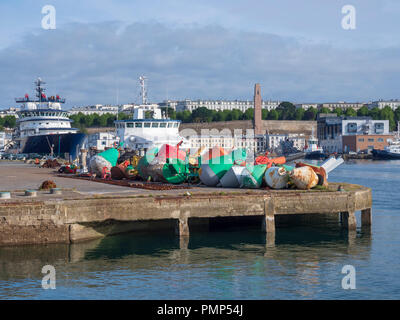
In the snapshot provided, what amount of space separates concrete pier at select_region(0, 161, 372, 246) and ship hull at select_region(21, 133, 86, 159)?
176 ft

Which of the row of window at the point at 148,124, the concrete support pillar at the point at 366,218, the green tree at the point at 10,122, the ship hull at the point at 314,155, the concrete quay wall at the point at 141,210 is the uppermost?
the green tree at the point at 10,122

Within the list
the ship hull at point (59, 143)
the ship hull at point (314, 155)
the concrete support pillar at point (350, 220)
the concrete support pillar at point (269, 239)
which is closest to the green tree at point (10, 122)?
the ship hull at point (314, 155)

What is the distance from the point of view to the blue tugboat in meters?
79.8

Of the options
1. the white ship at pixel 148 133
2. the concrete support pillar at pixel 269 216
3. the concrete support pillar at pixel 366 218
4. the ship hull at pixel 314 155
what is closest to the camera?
the concrete support pillar at pixel 269 216

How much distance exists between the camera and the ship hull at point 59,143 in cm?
7938

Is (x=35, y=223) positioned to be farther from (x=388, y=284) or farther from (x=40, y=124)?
(x=40, y=124)

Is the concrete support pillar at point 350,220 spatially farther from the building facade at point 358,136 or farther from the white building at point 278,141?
the white building at point 278,141

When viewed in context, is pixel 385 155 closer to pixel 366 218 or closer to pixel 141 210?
pixel 366 218

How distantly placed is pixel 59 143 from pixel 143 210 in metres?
59.8

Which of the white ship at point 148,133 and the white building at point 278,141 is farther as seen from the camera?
the white building at point 278,141

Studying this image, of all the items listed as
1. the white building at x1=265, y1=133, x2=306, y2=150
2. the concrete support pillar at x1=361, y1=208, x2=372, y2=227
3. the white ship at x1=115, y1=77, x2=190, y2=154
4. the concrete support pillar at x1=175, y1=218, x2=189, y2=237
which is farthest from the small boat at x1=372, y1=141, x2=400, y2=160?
the concrete support pillar at x1=175, y1=218, x2=189, y2=237

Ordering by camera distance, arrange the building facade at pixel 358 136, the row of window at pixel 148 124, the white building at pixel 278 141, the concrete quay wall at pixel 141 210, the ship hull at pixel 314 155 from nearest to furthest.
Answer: the concrete quay wall at pixel 141 210
the row of window at pixel 148 124
the ship hull at pixel 314 155
the building facade at pixel 358 136
the white building at pixel 278 141
